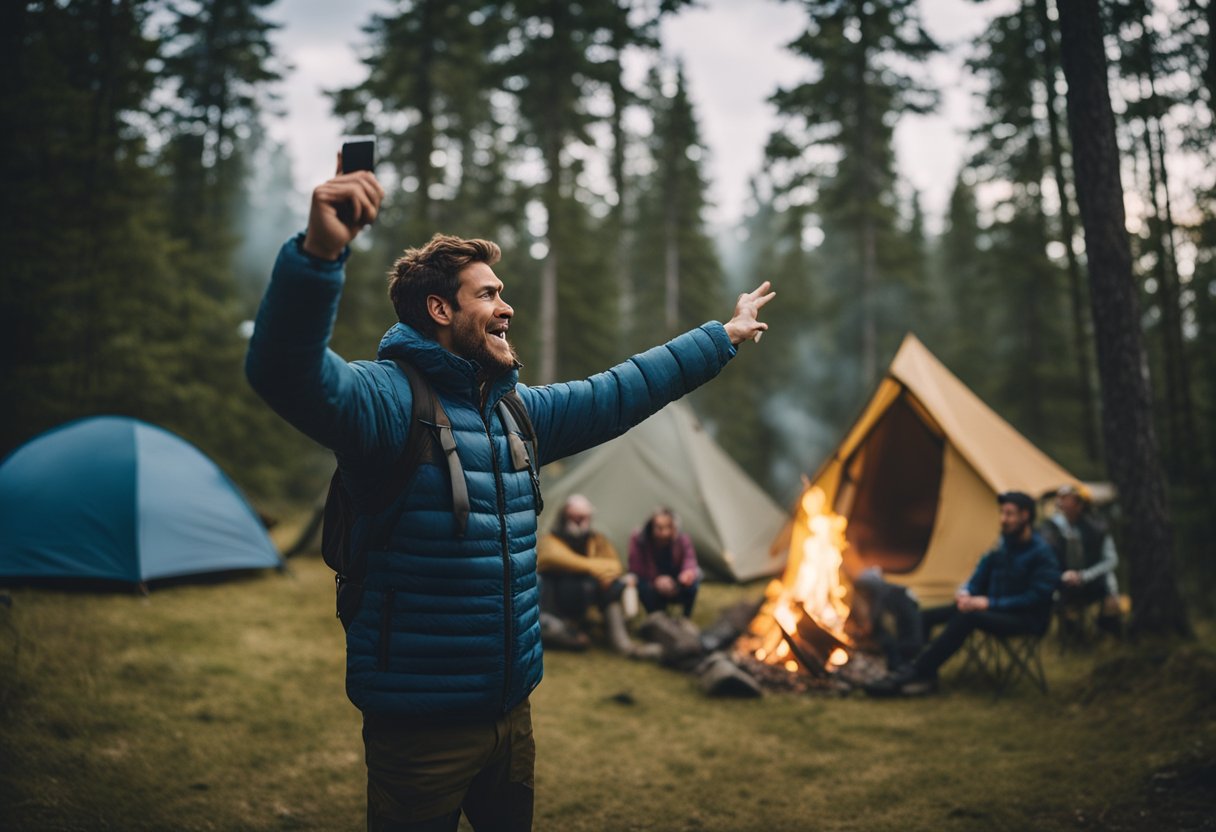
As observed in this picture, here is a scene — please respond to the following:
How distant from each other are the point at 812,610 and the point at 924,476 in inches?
200

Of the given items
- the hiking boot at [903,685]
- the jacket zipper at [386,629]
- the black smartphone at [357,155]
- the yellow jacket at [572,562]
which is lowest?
the hiking boot at [903,685]

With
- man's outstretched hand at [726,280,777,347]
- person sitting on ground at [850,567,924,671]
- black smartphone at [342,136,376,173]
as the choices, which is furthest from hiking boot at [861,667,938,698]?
black smartphone at [342,136,376,173]

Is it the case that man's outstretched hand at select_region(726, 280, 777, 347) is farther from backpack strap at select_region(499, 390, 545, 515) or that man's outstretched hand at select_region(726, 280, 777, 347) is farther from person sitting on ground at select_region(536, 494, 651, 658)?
person sitting on ground at select_region(536, 494, 651, 658)

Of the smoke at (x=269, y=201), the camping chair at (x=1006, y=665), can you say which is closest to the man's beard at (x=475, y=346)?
the camping chair at (x=1006, y=665)

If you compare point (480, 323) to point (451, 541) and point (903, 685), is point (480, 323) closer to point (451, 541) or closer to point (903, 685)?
point (451, 541)

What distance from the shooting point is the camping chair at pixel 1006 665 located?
5.79m

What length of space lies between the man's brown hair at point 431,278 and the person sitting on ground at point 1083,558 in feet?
21.3

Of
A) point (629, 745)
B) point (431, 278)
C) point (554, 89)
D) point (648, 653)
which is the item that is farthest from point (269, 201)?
point (431, 278)

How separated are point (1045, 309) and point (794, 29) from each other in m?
9.65

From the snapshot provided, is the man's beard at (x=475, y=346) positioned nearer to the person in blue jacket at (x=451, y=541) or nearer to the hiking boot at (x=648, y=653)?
the person in blue jacket at (x=451, y=541)

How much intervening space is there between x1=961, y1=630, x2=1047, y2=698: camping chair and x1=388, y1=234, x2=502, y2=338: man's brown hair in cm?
549

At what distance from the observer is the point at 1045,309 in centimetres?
1948

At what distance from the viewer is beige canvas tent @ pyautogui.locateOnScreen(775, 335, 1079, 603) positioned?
797cm

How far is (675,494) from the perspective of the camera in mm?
9891
